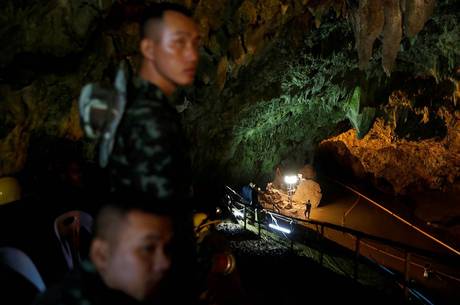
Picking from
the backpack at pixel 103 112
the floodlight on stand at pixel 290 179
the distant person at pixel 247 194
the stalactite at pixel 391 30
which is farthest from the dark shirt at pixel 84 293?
the floodlight on stand at pixel 290 179

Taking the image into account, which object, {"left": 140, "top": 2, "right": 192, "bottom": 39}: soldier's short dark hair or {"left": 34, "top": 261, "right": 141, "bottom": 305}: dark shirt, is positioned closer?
{"left": 34, "top": 261, "right": 141, "bottom": 305}: dark shirt

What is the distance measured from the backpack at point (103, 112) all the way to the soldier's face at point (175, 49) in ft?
0.72

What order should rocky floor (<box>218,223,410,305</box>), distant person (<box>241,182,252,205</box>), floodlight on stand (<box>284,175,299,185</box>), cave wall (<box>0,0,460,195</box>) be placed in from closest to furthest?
rocky floor (<box>218,223,410,305</box>)
cave wall (<box>0,0,460,195</box>)
distant person (<box>241,182,252,205</box>)
floodlight on stand (<box>284,175,299,185</box>)

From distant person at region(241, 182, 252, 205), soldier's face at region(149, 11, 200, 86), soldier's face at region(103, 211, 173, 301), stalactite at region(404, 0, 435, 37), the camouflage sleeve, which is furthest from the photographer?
distant person at region(241, 182, 252, 205)

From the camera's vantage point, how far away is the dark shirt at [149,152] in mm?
1490

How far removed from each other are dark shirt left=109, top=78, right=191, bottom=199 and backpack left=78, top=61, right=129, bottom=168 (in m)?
0.03

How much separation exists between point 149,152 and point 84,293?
2.02 ft

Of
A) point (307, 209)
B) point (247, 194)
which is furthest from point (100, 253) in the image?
point (307, 209)

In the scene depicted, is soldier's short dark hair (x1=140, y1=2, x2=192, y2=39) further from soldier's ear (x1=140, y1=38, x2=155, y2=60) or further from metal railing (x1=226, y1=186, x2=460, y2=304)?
metal railing (x1=226, y1=186, x2=460, y2=304)

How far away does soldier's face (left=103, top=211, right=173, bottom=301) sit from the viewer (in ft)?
4.50

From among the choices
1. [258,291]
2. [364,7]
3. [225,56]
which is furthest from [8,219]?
[364,7]

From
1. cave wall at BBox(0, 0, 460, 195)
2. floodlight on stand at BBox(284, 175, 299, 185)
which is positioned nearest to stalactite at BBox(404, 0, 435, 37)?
cave wall at BBox(0, 0, 460, 195)

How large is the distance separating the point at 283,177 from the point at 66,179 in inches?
560

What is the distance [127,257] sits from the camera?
4.55 feet
